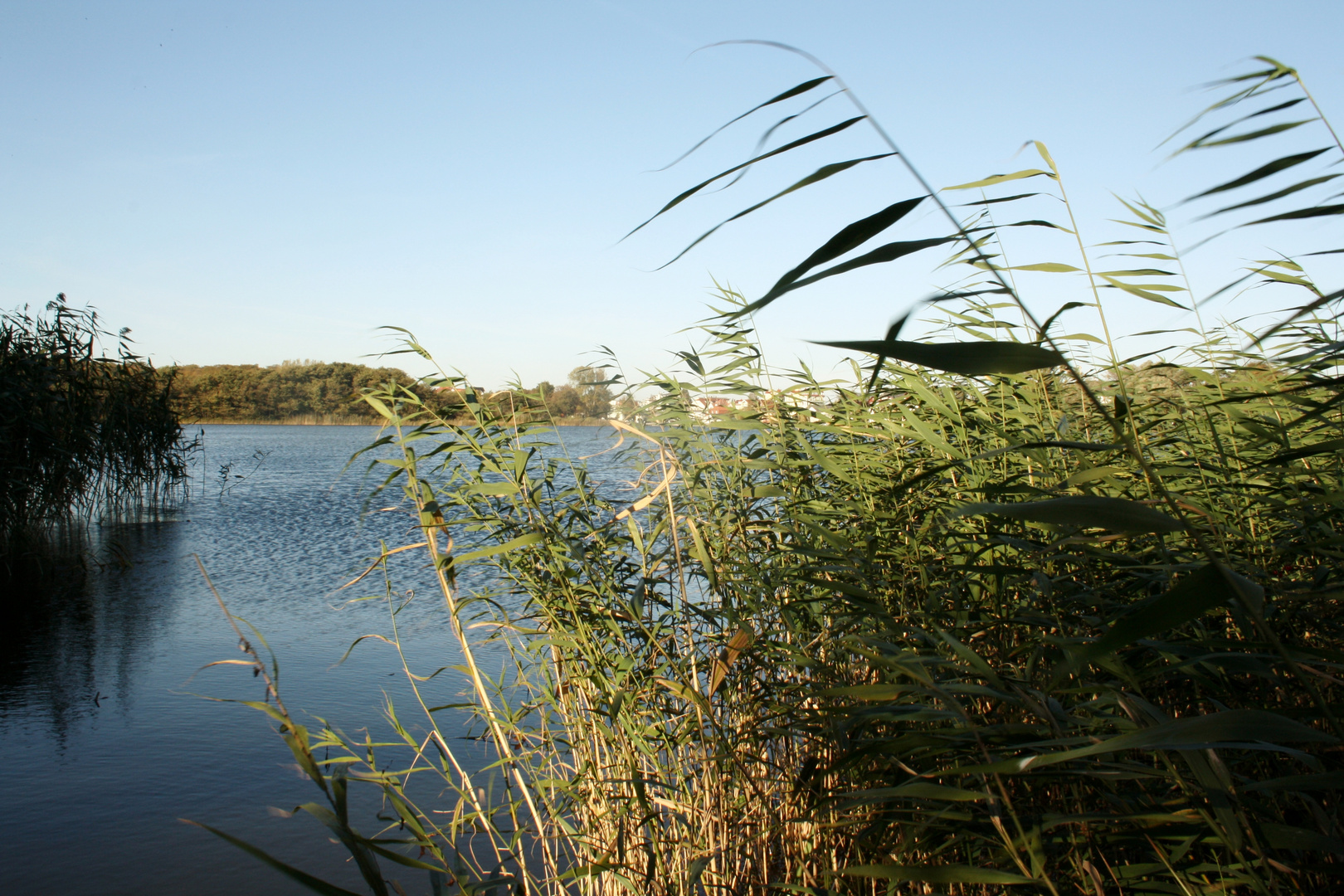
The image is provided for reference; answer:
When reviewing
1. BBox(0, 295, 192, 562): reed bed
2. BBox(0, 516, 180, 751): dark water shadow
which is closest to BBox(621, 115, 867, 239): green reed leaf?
BBox(0, 516, 180, 751): dark water shadow

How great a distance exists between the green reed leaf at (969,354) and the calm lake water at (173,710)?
6.01 ft

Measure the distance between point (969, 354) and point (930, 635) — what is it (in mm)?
941

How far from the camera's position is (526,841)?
11.4ft

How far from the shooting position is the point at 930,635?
5.24 ft

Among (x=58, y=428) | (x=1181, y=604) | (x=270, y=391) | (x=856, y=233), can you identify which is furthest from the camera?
(x=270, y=391)

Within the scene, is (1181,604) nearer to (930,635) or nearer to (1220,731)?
(1220,731)

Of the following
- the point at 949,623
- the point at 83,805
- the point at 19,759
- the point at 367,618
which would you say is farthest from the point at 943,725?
the point at 367,618

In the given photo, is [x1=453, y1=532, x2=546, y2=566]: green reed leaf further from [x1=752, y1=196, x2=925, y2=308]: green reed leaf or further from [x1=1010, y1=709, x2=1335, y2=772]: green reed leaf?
[x1=1010, y1=709, x2=1335, y2=772]: green reed leaf

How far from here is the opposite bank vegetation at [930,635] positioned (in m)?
1.19

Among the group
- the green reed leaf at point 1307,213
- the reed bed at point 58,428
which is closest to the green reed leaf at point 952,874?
the green reed leaf at point 1307,213

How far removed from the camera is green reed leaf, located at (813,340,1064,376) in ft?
2.56

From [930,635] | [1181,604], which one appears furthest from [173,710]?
[1181,604]

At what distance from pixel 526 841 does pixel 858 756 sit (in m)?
2.34

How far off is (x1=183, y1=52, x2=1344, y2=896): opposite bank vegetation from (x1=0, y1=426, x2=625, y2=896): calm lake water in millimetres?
653
